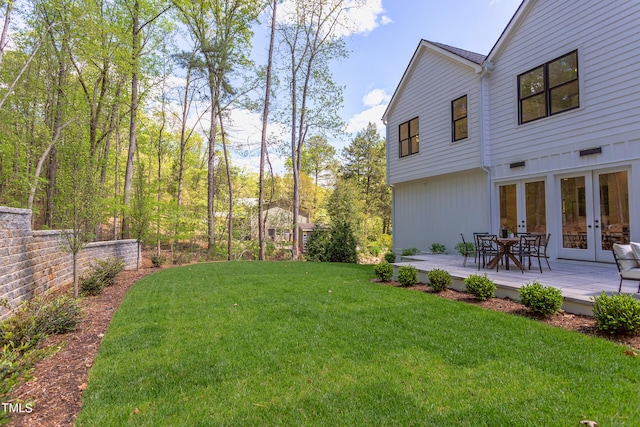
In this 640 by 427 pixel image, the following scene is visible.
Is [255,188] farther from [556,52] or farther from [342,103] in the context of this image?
[556,52]

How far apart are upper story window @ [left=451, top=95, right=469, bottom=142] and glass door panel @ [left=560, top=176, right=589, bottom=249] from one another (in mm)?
2957

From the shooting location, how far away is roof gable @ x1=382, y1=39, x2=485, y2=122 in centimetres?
879

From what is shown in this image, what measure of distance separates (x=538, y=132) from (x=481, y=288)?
4.68 meters

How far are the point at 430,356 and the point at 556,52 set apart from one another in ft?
25.1

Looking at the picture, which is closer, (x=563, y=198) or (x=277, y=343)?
(x=277, y=343)

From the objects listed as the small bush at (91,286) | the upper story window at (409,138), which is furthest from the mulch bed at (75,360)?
the upper story window at (409,138)

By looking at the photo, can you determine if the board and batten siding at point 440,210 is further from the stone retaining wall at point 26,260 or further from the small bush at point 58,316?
the stone retaining wall at point 26,260

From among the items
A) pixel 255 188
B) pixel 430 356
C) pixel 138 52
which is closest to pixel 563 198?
pixel 430 356

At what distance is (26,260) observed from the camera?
4789 mm

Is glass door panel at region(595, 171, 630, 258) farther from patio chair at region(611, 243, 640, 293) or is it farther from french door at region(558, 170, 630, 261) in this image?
patio chair at region(611, 243, 640, 293)

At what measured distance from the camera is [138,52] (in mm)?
11953

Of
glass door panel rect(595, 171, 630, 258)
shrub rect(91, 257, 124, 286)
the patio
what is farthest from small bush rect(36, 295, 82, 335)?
glass door panel rect(595, 171, 630, 258)

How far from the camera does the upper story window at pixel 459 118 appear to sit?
9070 millimetres

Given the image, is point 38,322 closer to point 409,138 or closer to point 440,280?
point 440,280
